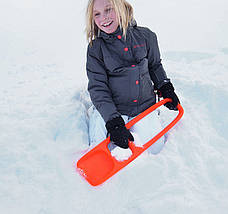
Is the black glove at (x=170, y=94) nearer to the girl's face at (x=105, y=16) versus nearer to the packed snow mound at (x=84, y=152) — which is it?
the packed snow mound at (x=84, y=152)

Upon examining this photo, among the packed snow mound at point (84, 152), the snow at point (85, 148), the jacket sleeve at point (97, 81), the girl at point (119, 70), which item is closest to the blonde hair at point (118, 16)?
the girl at point (119, 70)

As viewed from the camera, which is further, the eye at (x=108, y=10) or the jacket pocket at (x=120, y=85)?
the jacket pocket at (x=120, y=85)

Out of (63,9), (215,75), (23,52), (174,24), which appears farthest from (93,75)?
(63,9)

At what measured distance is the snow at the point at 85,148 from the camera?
3.23 ft

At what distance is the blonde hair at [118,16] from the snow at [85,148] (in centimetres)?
25

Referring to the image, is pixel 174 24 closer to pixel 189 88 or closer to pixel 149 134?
pixel 189 88

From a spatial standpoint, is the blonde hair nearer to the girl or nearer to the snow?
the girl

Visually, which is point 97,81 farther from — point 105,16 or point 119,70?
point 105,16

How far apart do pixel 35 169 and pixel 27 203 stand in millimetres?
198

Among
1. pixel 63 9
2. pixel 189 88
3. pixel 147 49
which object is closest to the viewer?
pixel 147 49

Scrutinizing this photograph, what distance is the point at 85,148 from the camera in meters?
1.30

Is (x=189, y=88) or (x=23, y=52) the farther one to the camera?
(x=23, y=52)

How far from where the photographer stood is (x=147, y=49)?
4.74 feet

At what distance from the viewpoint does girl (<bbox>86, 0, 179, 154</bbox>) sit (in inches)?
47.8
